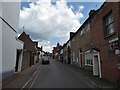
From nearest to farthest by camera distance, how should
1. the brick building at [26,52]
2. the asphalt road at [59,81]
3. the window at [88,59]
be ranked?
the asphalt road at [59,81] → the window at [88,59] → the brick building at [26,52]

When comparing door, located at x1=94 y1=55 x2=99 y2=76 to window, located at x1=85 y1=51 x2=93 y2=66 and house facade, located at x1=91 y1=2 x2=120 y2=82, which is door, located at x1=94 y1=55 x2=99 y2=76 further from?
window, located at x1=85 y1=51 x2=93 y2=66

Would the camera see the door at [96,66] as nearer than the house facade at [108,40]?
No

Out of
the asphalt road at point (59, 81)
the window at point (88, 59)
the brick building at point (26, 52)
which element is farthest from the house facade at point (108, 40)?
the brick building at point (26, 52)

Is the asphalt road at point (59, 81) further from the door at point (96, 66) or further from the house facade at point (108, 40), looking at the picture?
the house facade at point (108, 40)

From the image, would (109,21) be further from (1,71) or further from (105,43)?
(1,71)

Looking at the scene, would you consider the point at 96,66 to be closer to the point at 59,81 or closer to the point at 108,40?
the point at 108,40

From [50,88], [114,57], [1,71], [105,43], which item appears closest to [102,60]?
[105,43]

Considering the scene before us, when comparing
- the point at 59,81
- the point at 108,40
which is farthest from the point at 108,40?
the point at 59,81

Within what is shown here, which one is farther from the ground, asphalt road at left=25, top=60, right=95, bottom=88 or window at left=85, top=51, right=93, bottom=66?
window at left=85, top=51, right=93, bottom=66

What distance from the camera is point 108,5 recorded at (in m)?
13.2

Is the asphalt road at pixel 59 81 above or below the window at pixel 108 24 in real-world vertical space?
below

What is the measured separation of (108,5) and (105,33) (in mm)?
2394

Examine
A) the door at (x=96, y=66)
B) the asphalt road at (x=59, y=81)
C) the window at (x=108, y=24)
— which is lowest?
the asphalt road at (x=59, y=81)


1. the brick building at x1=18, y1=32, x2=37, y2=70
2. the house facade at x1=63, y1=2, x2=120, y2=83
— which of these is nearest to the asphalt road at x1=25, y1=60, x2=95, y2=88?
the house facade at x1=63, y1=2, x2=120, y2=83
